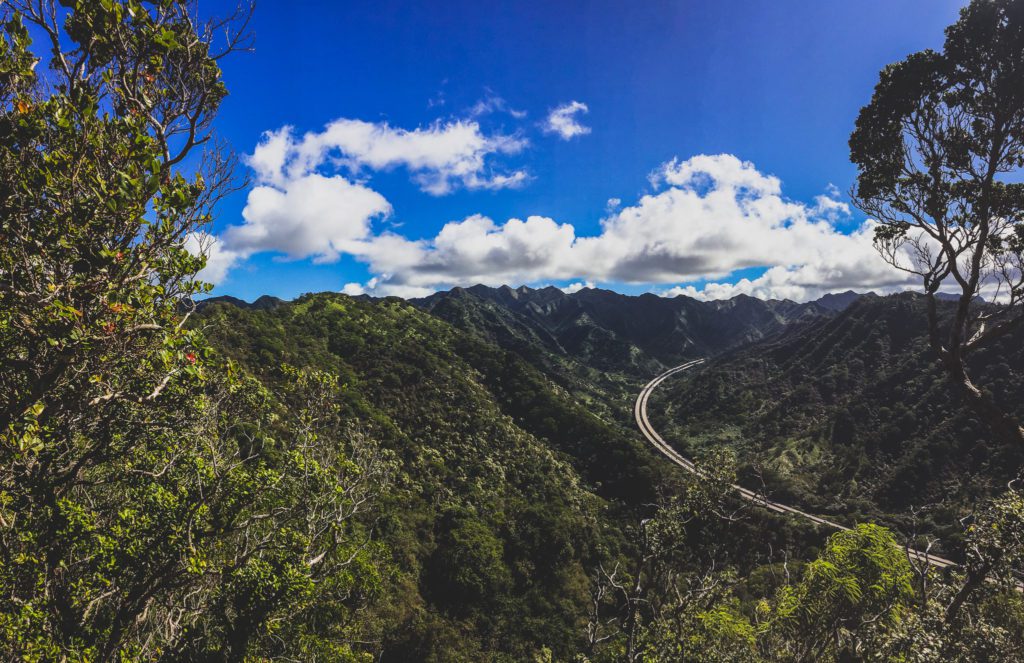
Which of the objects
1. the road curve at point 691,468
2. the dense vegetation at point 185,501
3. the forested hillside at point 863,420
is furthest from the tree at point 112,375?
the forested hillside at point 863,420

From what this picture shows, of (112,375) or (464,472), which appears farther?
(464,472)

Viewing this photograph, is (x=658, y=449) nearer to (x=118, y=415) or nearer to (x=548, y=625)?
(x=548, y=625)

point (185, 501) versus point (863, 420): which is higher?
point (185, 501)

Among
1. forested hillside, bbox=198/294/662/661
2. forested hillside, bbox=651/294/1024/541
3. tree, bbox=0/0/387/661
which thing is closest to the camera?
tree, bbox=0/0/387/661

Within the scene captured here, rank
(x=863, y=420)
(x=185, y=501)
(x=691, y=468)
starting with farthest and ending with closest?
(x=863, y=420) < (x=691, y=468) < (x=185, y=501)

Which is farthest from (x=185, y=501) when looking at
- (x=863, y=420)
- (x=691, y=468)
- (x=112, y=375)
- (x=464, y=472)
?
(x=863, y=420)

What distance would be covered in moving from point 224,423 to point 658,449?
12937 cm

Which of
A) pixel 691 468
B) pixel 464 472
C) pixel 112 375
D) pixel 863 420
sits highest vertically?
pixel 112 375

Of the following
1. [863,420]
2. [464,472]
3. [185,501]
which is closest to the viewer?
[185,501]

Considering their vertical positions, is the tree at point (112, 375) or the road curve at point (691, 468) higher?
the tree at point (112, 375)

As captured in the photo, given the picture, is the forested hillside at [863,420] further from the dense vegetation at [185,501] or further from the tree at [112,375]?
the tree at [112,375]

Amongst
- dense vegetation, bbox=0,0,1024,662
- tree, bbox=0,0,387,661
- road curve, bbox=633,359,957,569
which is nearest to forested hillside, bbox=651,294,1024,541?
road curve, bbox=633,359,957,569

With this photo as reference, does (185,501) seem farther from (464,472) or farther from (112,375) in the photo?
(464,472)

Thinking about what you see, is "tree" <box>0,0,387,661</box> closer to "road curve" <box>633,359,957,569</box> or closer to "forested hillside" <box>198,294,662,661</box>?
"forested hillside" <box>198,294,662,661</box>
